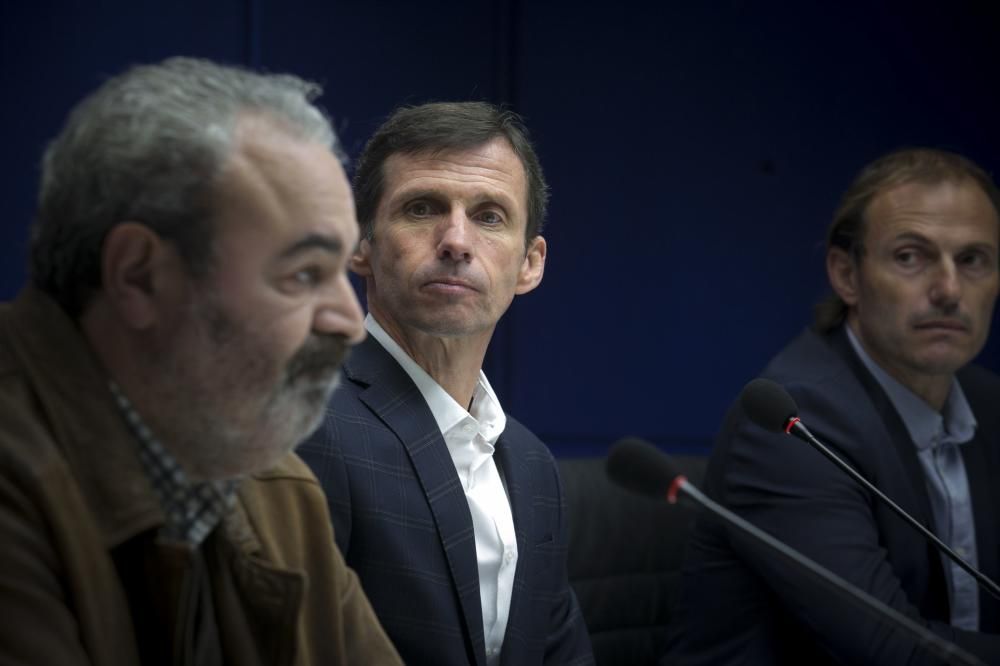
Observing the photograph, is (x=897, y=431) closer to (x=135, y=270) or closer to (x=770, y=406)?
(x=770, y=406)

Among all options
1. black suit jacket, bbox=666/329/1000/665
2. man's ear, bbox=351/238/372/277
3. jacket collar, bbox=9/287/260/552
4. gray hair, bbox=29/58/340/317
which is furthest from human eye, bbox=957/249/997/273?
jacket collar, bbox=9/287/260/552

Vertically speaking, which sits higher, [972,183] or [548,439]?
[972,183]

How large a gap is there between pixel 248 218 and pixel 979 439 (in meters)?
1.79

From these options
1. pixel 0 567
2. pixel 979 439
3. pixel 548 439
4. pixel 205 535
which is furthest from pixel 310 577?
pixel 548 439

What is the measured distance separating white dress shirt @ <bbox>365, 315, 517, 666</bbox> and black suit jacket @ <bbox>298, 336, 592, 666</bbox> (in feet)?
0.05

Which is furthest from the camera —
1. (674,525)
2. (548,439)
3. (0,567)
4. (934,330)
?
(548,439)

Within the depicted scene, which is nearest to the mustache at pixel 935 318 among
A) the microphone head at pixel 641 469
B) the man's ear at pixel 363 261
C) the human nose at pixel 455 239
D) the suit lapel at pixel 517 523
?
the suit lapel at pixel 517 523

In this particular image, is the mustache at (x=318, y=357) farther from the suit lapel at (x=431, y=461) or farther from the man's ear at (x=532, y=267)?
the man's ear at (x=532, y=267)

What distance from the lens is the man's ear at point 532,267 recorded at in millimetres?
1963

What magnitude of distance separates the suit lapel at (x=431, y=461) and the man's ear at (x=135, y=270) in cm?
62

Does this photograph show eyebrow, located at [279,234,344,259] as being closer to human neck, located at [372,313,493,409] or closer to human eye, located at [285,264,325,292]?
human eye, located at [285,264,325,292]

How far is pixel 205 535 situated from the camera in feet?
3.72

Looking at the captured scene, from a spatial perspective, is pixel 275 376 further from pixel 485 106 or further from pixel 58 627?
pixel 485 106

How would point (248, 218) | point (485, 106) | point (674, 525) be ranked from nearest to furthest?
1. point (248, 218)
2. point (485, 106)
3. point (674, 525)
